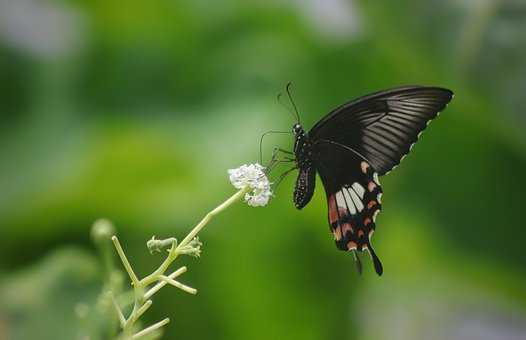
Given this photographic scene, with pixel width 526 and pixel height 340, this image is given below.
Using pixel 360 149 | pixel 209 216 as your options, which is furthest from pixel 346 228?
pixel 209 216

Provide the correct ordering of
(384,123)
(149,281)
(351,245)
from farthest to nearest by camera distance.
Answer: (384,123) < (351,245) < (149,281)

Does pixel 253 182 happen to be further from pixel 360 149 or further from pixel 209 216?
pixel 360 149

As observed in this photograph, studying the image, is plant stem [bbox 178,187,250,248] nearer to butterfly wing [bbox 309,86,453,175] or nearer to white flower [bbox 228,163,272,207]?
white flower [bbox 228,163,272,207]

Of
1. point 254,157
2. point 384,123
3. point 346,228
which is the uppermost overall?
point 384,123

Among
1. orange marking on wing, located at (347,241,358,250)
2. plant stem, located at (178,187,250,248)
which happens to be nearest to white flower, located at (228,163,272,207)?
plant stem, located at (178,187,250,248)

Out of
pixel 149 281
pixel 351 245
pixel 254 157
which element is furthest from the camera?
pixel 254 157

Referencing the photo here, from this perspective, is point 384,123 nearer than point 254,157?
Yes

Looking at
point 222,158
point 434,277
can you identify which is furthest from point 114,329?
point 434,277
